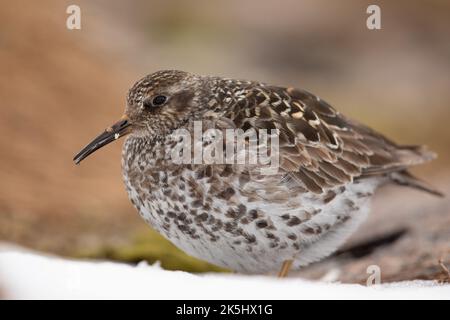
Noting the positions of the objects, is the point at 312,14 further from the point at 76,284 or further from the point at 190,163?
the point at 76,284

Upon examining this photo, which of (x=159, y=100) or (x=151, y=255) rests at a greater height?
(x=159, y=100)

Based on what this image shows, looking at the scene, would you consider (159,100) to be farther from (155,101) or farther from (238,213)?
(238,213)

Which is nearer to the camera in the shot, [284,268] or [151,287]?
[151,287]

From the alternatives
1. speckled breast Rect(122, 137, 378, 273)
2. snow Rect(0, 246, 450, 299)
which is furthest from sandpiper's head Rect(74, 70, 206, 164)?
snow Rect(0, 246, 450, 299)

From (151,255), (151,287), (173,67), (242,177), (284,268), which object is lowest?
(151,255)

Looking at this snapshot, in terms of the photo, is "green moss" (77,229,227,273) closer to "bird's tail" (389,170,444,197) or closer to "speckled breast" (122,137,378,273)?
"speckled breast" (122,137,378,273)

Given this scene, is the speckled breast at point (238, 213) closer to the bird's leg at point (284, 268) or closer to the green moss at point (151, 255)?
the bird's leg at point (284, 268)

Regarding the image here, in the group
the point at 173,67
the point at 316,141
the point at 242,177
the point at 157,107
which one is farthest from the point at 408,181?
the point at 173,67
